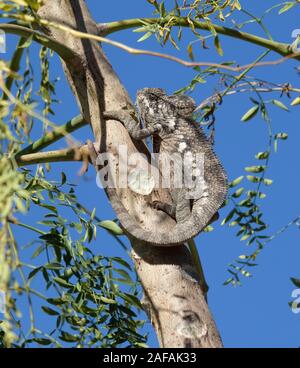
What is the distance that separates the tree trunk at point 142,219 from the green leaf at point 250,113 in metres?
0.60

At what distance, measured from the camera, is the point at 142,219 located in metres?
2.78

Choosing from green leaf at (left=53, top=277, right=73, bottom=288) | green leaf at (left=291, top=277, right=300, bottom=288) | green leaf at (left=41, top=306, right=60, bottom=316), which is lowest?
green leaf at (left=291, top=277, right=300, bottom=288)

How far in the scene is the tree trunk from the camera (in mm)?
2549

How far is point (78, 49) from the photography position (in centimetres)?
303

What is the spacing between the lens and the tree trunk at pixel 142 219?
2549 mm

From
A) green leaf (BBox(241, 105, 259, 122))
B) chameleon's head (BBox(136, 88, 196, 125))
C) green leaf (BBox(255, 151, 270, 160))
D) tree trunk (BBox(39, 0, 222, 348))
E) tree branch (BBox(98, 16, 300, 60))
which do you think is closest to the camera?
tree trunk (BBox(39, 0, 222, 348))

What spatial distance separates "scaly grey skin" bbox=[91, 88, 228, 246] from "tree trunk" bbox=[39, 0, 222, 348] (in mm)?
37

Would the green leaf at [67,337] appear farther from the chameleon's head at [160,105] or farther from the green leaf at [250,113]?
the chameleon's head at [160,105]

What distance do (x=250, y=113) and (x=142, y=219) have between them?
902 millimetres

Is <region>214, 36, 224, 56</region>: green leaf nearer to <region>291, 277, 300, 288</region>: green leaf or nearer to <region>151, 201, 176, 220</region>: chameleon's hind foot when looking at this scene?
<region>151, 201, 176, 220</region>: chameleon's hind foot

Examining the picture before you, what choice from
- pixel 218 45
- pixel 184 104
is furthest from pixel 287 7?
pixel 184 104

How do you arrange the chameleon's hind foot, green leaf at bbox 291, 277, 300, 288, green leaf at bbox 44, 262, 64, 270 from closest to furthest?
green leaf at bbox 291, 277, 300, 288 → the chameleon's hind foot → green leaf at bbox 44, 262, 64, 270

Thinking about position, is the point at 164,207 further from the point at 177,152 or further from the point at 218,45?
the point at 177,152

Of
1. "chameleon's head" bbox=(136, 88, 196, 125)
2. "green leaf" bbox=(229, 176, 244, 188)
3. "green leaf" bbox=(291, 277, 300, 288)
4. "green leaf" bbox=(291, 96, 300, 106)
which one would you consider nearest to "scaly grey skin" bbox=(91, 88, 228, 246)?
"chameleon's head" bbox=(136, 88, 196, 125)
